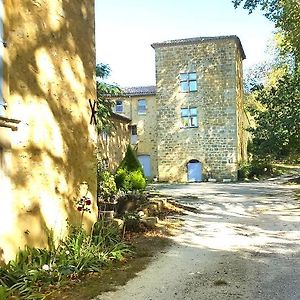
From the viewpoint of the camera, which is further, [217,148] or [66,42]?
[217,148]

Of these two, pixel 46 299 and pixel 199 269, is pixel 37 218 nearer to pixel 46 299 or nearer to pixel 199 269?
pixel 46 299

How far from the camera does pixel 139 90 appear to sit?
3519 cm

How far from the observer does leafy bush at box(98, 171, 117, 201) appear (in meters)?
12.1

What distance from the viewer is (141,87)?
119 ft

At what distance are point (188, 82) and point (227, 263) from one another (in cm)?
2597

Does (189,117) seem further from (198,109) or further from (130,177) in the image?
(130,177)

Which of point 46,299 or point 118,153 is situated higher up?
point 118,153

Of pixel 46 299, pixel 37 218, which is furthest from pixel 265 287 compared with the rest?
pixel 37 218

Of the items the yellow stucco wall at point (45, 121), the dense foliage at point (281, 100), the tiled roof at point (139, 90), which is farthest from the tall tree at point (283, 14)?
the tiled roof at point (139, 90)

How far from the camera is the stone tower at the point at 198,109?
30.8m

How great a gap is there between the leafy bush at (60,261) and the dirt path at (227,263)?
28.8 inches

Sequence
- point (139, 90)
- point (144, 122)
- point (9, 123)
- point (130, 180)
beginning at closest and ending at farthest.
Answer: point (9, 123) → point (130, 180) → point (144, 122) → point (139, 90)

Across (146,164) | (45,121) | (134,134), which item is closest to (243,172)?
(146,164)

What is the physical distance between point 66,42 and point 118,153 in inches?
920
